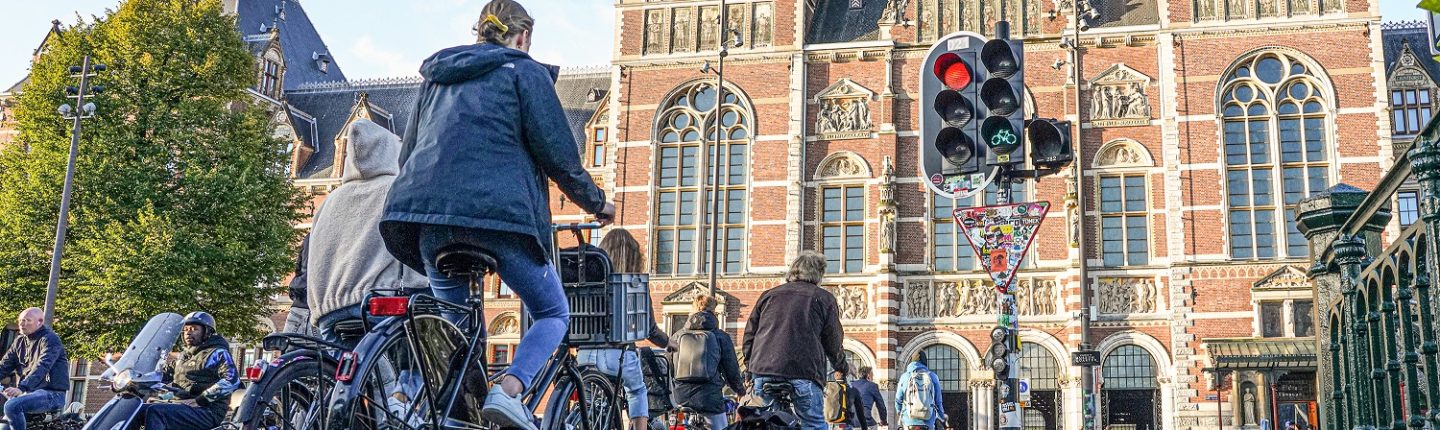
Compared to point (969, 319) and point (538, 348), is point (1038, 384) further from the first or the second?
point (538, 348)

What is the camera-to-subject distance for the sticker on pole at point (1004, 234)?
30.9 feet

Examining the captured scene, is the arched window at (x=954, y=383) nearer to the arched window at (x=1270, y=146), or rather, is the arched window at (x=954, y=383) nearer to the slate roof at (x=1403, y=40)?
the arched window at (x=1270, y=146)

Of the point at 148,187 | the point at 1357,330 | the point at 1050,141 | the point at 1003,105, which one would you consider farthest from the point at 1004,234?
the point at 148,187

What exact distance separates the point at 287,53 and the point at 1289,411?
31.6 meters

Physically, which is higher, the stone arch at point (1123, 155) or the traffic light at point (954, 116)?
the stone arch at point (1123, 155)

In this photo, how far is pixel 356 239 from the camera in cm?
559

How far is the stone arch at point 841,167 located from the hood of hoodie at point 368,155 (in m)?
21.7

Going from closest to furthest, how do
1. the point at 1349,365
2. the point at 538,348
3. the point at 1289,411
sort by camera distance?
the point at 538,348 < the point at 1349,365 < the point at 1289,411

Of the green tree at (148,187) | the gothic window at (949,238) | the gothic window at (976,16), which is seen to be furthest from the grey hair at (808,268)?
the gothic window at (976,16)

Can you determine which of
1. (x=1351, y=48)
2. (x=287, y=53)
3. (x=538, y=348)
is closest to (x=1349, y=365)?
(x=538, y=348)

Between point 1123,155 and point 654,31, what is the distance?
11.2 meters

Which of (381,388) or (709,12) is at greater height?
(709,12)

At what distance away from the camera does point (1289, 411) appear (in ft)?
79.4

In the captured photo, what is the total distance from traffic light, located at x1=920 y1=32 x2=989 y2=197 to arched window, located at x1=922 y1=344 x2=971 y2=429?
17939 millimetres
